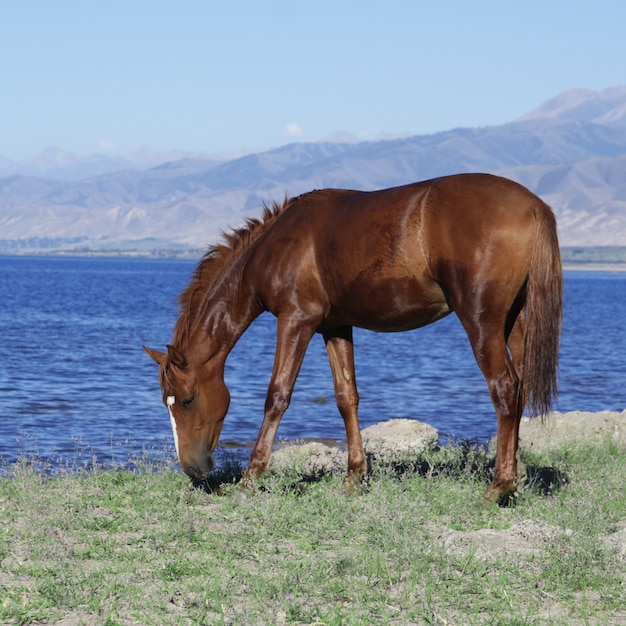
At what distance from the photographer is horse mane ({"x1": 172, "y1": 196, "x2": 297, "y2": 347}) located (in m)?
8.94

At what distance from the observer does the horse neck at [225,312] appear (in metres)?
8.76

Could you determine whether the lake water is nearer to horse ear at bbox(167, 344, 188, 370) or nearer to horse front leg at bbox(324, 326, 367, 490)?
horse ear at bbox(167, 344, 188, 370)

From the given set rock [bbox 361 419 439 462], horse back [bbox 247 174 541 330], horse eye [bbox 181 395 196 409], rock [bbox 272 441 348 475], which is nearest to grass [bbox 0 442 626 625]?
horse eye [bbox 181 395 196 409]

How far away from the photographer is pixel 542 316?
25.7 ft

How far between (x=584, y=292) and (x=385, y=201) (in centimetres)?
12665

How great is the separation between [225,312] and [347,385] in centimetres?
129

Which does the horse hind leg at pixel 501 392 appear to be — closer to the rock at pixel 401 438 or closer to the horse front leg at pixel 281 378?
the horse front leg at pixel 281 378

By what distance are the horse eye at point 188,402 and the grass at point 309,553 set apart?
72cm

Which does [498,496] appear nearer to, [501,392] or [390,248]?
[501,392]

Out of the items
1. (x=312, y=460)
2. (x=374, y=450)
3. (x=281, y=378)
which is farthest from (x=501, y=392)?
(x=374, y=450)

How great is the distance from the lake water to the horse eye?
1.38 m

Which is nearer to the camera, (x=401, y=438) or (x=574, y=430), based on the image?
(x=401, y=438)

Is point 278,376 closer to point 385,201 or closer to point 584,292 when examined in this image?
point 385,201

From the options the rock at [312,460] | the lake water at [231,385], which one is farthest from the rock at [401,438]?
the lake water at [231,385]
